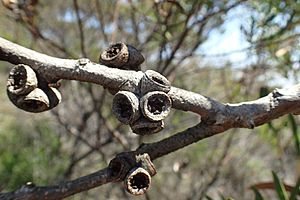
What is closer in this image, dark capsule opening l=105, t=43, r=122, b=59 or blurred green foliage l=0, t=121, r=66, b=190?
dark capsule opening l=105, t=43, r=122, b=59

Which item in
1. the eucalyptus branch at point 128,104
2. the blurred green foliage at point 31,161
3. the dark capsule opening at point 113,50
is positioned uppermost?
the dark capsule opening at point 113,50

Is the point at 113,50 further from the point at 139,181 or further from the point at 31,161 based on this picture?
the point at 31,161

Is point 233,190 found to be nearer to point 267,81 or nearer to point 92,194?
point 92,194

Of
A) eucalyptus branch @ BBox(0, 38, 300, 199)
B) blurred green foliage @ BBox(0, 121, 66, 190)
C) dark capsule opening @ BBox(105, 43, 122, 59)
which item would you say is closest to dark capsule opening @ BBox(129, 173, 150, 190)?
eucalyptus branch @ BBox(0, 38, 300, 199)

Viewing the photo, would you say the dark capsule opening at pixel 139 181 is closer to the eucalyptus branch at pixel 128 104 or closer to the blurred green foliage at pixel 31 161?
the eucalyptus branch at pixel 128 104

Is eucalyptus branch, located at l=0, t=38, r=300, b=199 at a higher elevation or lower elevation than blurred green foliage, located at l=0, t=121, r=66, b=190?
higher

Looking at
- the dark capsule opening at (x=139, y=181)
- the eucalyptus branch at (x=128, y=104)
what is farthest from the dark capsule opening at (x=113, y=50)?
the dark capsule opening at (x=139, y=181)

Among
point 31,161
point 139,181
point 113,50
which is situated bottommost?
point 31,161

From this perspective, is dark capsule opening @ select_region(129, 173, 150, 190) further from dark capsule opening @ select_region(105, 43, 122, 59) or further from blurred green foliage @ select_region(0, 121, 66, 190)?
blurred green foliage @ select_region(0, 121, 66, 190)

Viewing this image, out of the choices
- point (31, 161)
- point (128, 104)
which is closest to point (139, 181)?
point (128, 104)

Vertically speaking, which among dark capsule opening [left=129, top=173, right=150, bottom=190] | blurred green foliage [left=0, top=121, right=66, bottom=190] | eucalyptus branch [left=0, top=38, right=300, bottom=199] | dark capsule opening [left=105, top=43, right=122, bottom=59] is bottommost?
blurred green foliage [left=0, top=121, right=66, bottom=190]

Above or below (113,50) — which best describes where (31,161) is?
below
